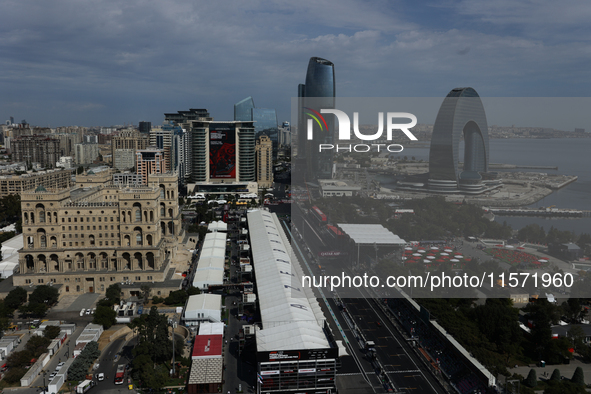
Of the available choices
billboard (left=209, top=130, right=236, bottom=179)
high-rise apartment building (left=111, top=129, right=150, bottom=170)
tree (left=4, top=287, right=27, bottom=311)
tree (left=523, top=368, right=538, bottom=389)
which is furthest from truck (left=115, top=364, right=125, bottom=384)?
high-rise apartment building (left=111, top=129, right=150, bottom=170)

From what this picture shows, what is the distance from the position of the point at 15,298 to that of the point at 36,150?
52205 millimetres

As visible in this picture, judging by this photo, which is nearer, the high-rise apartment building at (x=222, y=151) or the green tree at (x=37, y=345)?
the green tree at (x=37, y=345)

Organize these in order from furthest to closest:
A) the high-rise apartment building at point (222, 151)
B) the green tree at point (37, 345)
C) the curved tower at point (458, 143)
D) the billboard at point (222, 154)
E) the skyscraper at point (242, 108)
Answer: the skyscraper at point (242, 108) → the billboard at point (222, 154) → the high-rise apartment building at point (222, 151) → the curved tower at point (458, 143) → the green tree at point (37, 345)

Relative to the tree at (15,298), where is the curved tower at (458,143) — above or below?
above

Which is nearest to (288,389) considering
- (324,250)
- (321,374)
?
(321,374)

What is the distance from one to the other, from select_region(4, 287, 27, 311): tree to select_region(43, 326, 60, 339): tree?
3.90 m

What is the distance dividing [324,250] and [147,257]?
9.08 m

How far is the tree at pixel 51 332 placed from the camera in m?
16.9

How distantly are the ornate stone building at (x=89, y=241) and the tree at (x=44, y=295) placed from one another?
156 cm

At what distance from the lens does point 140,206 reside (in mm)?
23766

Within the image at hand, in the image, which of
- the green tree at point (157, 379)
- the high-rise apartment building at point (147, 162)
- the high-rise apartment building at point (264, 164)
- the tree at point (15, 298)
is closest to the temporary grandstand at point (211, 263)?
the tree at point (15, 298)

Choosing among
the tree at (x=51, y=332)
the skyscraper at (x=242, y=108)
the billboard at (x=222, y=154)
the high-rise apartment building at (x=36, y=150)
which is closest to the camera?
the tree at (x=51, y=332)

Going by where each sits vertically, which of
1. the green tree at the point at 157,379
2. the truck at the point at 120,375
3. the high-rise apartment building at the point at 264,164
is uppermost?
the high-rise apartment building at the point at 264,164

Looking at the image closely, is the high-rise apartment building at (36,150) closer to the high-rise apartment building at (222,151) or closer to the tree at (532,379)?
the high-rise apartment building at (222,151)
